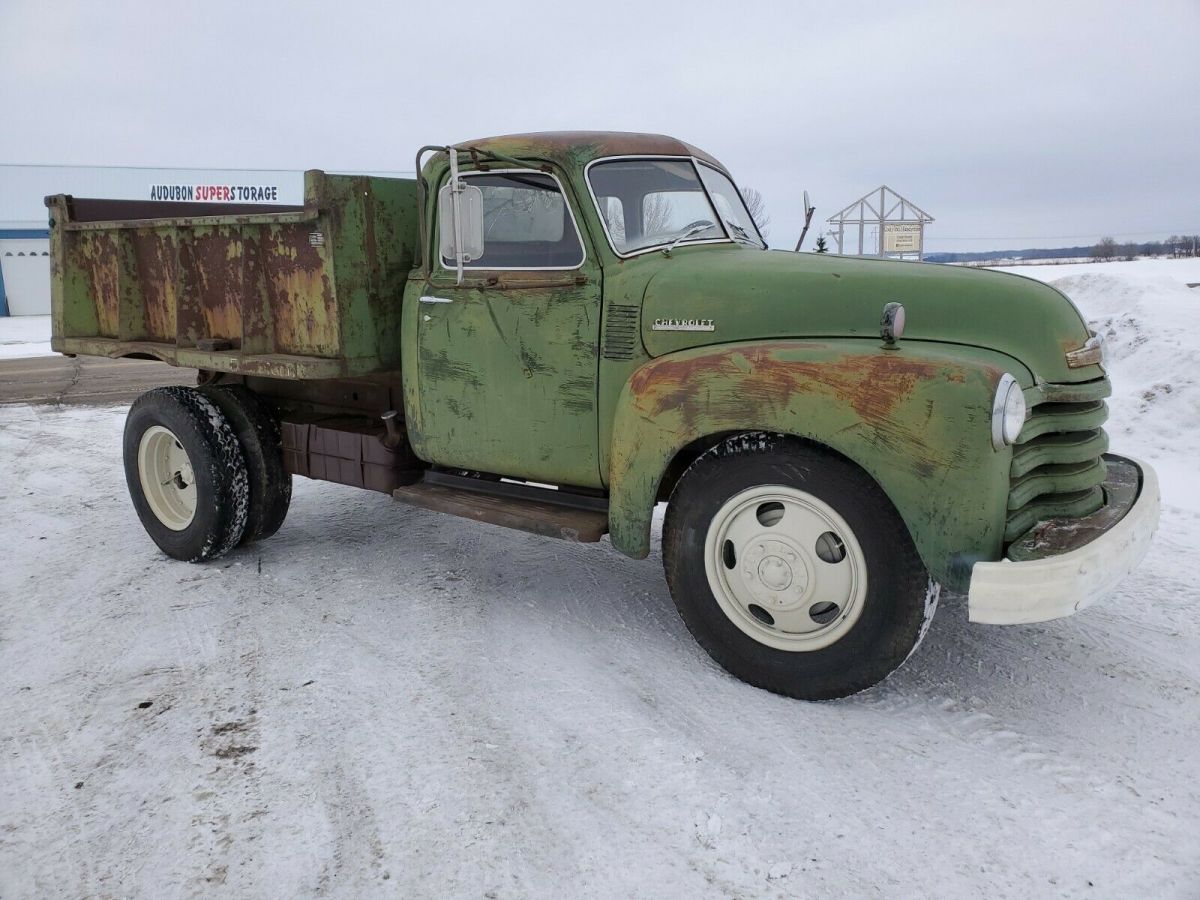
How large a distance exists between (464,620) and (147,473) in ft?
7.97

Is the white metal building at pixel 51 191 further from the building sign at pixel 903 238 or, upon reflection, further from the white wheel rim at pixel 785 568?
the white wheel rim at pixel 785 568

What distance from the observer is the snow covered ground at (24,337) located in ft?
59.4

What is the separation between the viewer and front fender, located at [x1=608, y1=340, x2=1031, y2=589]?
2.84m

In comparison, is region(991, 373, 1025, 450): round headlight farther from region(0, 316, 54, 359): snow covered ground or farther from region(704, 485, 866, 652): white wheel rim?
region(0, 316, 54, 359): snow covered ground

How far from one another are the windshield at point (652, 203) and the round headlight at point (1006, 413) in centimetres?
169

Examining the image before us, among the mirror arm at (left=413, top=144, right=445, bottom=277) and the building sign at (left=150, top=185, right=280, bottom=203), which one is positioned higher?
the building sign at (left=150, top=185, right=280, bottom=203)

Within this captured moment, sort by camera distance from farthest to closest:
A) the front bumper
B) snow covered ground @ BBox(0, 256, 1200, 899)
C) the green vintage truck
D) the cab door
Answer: the cab door, the green vintage truck, the front bumper, snow covered ground @ BBox(0, 256, 1200, 899)

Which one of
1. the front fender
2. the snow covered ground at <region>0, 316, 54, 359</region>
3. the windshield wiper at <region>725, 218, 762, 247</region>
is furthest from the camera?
the snow covered ground at <region>0, 316, 54, 359</region>

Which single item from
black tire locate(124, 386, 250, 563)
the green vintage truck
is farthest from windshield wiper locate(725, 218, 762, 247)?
black tire locate(124, 386, 250, 563)

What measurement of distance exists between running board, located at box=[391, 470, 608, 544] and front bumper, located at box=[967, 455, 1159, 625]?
1601 mm

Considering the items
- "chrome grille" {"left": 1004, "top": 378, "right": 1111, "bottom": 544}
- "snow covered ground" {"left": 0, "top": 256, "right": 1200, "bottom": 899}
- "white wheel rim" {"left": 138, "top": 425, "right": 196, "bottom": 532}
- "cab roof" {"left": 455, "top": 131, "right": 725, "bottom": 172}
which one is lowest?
"snow covered ground" {"left": 0, "top": 256, "right": 1200, "bottom": 899}

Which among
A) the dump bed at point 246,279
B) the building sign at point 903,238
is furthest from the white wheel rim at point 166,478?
the building sign at point 903,238

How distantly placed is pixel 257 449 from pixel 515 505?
6.16ft

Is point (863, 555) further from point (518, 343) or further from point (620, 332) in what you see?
point (518, 343)
